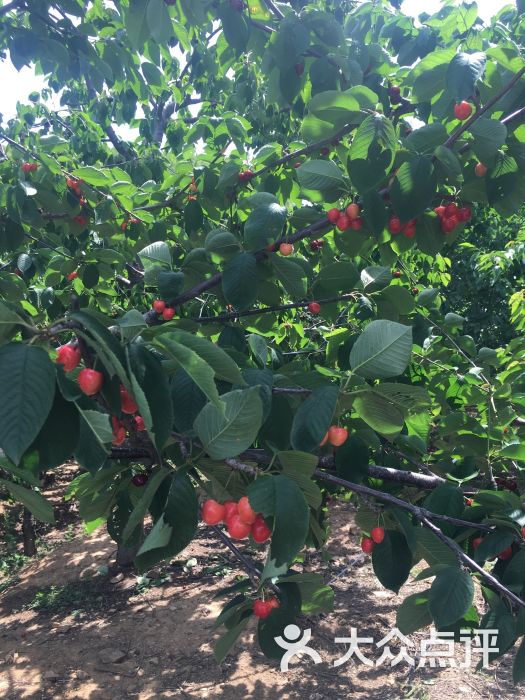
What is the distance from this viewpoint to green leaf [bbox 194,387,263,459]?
35.9 inches

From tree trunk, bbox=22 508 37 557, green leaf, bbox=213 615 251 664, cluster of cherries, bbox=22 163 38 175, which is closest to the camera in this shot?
green leaf, bbox=213 615 251 664

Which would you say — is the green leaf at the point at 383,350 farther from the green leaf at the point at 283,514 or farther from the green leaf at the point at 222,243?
the green leaf at the point at 222,243

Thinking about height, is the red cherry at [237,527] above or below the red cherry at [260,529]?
above

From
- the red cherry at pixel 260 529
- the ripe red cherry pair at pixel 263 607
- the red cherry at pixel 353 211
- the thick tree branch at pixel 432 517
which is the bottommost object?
the ripe red cherry pair at pixel 263 607

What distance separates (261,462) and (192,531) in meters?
0.27

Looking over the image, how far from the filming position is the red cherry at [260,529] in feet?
3.39

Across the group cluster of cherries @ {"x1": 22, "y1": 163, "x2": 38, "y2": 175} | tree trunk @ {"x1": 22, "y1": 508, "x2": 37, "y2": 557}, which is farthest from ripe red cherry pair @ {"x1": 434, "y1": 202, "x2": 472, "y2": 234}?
tree trunk @ {"x1": 22, "y1": 508, "x2": 37, "y2": 557}

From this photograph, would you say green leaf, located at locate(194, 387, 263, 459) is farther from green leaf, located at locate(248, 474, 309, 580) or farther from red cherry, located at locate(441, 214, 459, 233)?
red cherry, located at locate(441, 214, 459, 233)

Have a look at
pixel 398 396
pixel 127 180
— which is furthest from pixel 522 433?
pixel 127 180

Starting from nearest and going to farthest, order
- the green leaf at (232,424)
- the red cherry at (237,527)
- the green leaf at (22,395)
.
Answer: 1. the green leaf at (22,395)
2. the green leaf at (232,424)
3. the red cherry at (237,527)

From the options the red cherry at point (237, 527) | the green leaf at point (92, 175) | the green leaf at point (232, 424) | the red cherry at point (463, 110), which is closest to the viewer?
the green leaf at point (232, 424)

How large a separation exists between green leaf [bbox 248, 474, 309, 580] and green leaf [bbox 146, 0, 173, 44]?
1814 mm

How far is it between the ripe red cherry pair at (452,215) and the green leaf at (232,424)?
48.1 inches

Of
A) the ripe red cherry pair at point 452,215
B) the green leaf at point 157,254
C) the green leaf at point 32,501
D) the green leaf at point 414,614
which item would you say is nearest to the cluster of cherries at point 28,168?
the green leaf at point 157,254
